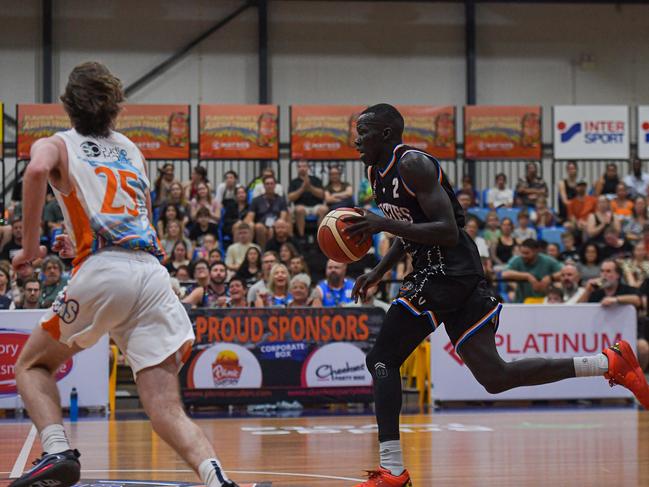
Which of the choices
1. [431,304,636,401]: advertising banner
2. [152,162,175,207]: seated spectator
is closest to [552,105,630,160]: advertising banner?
[152,162,175,207]: seated spectator

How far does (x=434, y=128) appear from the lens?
1945 cm

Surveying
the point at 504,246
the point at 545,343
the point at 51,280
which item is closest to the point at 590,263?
the point at 504,246

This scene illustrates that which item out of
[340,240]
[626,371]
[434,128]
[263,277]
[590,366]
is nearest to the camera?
[340,240]

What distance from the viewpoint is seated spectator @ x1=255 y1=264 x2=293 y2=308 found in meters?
11.8

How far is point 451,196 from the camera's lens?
5.50 meters

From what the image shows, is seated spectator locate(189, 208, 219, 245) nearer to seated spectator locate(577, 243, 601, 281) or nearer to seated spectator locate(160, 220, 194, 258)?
seated spectator locate(160, 220, 194, 258)

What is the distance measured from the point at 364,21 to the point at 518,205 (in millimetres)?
6119

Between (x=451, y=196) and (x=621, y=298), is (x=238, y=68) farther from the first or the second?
(x=451, y=196)

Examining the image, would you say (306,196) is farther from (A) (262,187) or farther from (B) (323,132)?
(B) (323,132)

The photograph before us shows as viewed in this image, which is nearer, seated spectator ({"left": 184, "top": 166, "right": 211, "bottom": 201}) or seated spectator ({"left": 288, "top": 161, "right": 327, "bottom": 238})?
seated spectator ({"left": 288, "top": 161, "right": 327, "bottom": 238})

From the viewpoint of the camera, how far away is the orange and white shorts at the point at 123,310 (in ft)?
14.0

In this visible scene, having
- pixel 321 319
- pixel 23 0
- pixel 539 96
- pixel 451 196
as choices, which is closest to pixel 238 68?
pixel 23 0

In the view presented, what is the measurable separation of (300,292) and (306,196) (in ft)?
17.5

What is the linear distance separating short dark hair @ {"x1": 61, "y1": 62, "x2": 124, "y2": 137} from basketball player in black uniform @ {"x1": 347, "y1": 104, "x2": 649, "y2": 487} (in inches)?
55.2
